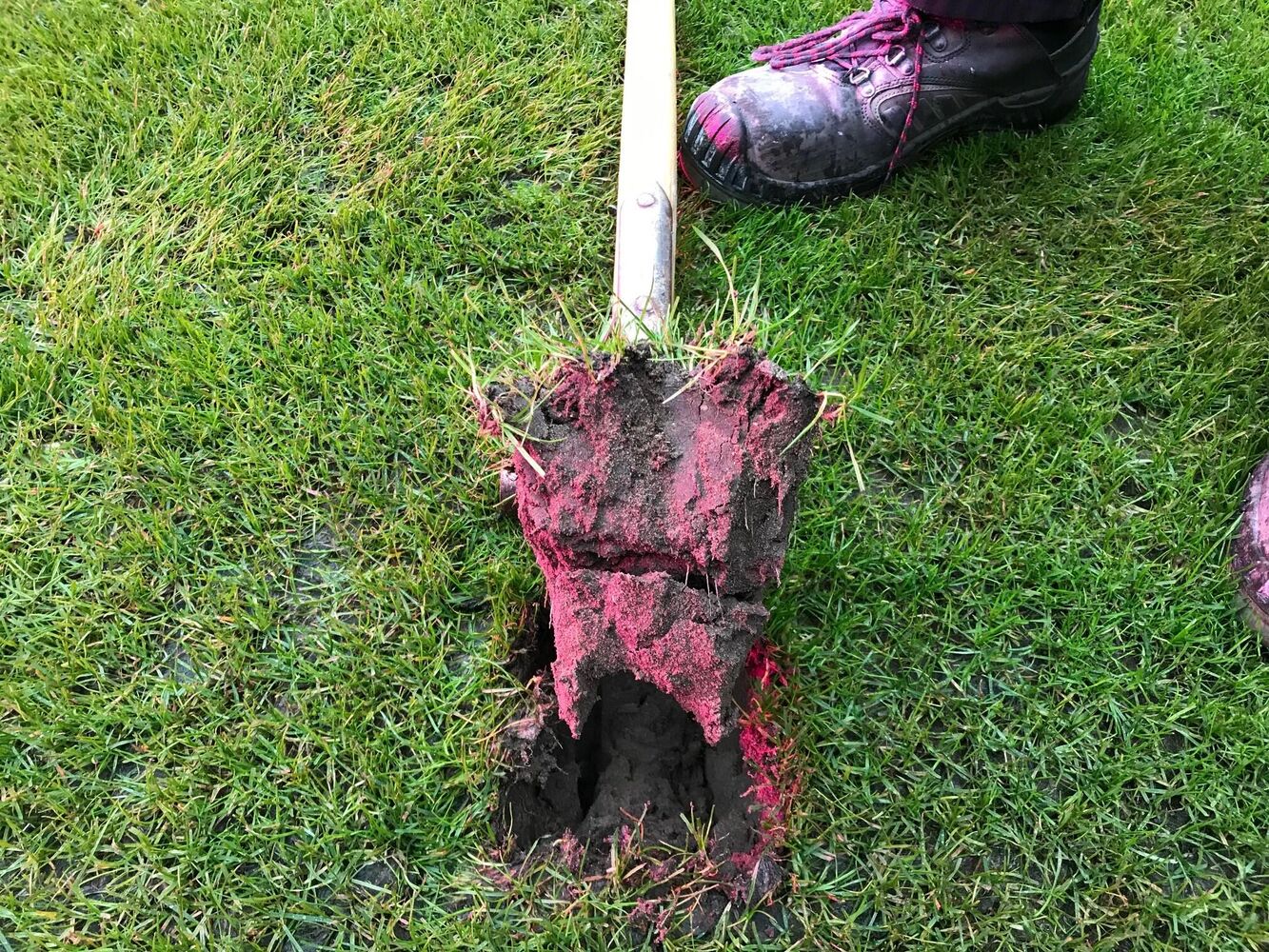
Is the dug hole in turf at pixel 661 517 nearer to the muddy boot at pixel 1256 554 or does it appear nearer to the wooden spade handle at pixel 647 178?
the wooden spade handle at pixel 647 178

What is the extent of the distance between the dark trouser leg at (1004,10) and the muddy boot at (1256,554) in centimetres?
123

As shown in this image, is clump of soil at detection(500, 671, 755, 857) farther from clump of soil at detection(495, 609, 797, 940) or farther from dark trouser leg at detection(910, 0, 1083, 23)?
dark trouser leg at detection(910, 0, 1083, 23)

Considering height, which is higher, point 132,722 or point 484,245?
point 484,245

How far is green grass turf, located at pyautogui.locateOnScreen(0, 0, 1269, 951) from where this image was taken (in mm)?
1595

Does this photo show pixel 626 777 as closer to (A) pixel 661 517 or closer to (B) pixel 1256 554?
(A) pixel 661 517

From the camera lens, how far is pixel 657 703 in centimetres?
161

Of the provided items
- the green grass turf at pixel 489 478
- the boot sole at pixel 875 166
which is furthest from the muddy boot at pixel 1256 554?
the boot sole at pixel 875 166

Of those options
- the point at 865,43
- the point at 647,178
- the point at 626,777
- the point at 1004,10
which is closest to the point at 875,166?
the point at 865,43

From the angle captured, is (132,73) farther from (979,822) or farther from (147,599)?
(979,822)

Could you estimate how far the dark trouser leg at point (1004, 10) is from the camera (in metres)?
2.24

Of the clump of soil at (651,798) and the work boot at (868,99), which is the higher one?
the work boot at (868,99)

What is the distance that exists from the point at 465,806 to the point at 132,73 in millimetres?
2398

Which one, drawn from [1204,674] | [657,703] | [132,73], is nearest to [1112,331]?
[1204,674]

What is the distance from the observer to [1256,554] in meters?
1.84
